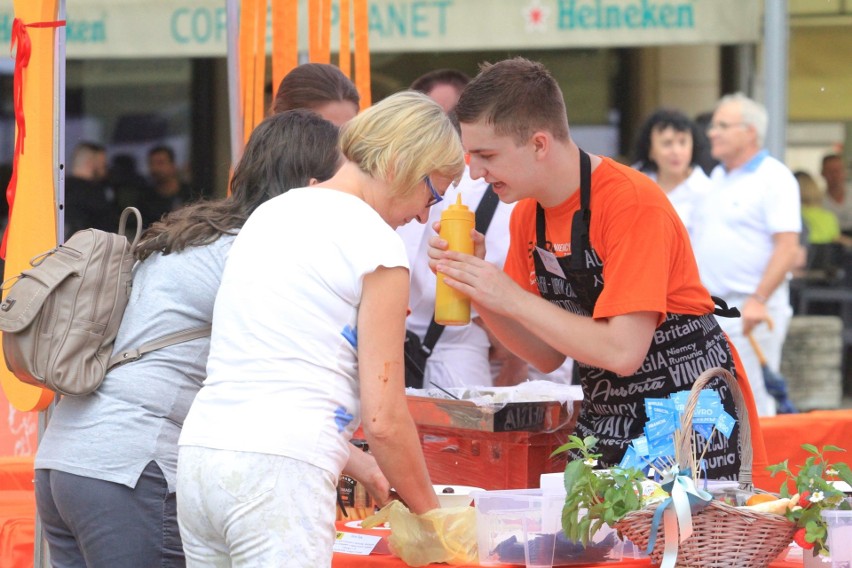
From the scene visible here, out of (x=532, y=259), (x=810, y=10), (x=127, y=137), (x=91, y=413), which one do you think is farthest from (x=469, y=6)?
(x=91, y=413)

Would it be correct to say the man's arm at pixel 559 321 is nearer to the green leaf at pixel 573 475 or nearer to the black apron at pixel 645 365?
the black apron at pixel 645 365

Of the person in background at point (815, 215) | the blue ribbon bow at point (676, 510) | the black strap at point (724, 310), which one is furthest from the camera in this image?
the person in background at point (815, 215)

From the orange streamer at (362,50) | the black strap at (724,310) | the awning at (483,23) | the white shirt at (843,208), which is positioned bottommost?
the white shirt at (843,208)

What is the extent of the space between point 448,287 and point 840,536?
Result: 90cm

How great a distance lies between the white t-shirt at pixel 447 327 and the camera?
3.61 m

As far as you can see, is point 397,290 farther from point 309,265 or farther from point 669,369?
point 669,369

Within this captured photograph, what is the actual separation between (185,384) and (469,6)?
5.17m

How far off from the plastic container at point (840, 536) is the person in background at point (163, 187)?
732 cm

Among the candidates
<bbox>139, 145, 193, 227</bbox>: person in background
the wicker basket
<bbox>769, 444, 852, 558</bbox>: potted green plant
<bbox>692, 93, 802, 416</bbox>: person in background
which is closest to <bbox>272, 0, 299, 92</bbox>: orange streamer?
the wicker basket

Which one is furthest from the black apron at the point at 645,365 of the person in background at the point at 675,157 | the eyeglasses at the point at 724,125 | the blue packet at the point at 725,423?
the person in background at the point at 675,157

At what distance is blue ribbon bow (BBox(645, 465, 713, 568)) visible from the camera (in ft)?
6.64

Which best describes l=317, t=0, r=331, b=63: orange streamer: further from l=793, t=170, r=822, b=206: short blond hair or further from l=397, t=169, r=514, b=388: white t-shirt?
l=793, t=170, r=822, b=206: short blond hair

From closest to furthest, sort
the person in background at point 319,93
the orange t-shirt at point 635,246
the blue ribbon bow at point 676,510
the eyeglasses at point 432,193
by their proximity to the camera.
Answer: the blue ribbon bow at point 676,510
the eyeglasses at point 432,193
the orange t-shirt at point 635,246
the person in background at point 319,93

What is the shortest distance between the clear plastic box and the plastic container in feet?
1.37
